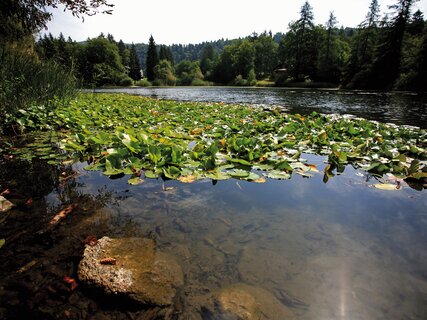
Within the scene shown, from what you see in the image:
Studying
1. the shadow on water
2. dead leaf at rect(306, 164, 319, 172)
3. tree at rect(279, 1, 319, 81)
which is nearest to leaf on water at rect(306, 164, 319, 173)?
dead leaf at rect(306, 164, 319, 172)

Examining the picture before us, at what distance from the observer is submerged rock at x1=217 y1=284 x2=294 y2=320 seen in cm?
138

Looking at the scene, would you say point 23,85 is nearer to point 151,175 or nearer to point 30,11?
point 30,11

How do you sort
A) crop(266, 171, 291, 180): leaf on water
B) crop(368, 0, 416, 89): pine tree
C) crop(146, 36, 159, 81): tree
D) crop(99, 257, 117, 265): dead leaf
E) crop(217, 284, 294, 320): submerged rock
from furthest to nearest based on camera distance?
1. crop(146, 36, 159, 81): tree
2. crop(368, 0, 416, 89): pine tree
3. crop(266, 171, 291, 180): leaf on water
4. crop(99, 257, 117, 265): dead leaf
5. crop(217, 284, 294, 320): submerged rock

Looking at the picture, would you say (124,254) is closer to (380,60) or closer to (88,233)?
(88,233)

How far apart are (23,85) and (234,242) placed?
6.72 metres

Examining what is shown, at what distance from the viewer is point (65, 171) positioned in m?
3.45

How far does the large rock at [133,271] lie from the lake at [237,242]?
2.4 inches

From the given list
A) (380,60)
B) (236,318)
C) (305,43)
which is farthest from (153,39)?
(236,318)

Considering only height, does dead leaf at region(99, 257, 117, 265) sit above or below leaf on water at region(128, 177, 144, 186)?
below

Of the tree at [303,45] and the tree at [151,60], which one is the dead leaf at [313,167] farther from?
the tree at [151,60]

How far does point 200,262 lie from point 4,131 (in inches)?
225

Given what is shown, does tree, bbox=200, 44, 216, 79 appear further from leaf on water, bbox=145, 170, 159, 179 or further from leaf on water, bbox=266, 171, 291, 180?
leaf on water, bbox=145, 170, 159, 179

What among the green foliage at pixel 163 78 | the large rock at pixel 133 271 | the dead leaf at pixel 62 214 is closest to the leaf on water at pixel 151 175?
the dead leaf at pixel 62 214

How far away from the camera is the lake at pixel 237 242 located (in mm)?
1459
